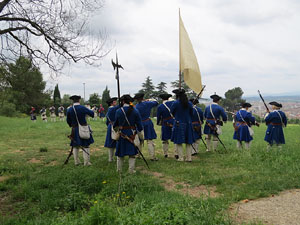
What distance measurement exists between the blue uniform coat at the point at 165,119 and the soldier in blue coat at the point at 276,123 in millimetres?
3707

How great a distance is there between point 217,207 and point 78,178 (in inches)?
131

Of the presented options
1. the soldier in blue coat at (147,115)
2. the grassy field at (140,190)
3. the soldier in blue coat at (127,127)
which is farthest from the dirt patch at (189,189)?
the soldier in blue coat at (147,115)

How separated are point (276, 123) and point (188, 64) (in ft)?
13.0

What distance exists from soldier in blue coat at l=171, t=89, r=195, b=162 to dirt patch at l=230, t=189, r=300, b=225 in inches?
146

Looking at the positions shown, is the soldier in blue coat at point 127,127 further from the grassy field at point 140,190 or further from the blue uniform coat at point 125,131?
the grassy field at point 140,190

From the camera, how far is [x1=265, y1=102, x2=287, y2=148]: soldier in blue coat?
9.75 metres

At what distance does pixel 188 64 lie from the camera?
376 inches

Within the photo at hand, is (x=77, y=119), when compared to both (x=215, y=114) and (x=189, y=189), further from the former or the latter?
(x=215, y=114)

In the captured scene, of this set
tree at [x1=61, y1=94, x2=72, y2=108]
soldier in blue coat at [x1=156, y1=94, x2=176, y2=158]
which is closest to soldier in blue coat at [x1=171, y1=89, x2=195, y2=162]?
soldier in blue coat at [x1=156, y1=94, x2=176, y2=158]

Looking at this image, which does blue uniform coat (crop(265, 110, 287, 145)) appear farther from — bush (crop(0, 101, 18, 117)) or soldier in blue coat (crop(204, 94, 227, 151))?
bush (crop(0, 101, 18, 117))

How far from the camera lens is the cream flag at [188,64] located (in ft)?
Answer: 31.3

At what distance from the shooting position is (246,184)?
5844mm

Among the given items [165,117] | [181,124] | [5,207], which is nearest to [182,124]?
[181,124]

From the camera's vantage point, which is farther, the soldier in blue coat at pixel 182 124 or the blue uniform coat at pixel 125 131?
the soldier in blue coat at pixel 182 124
